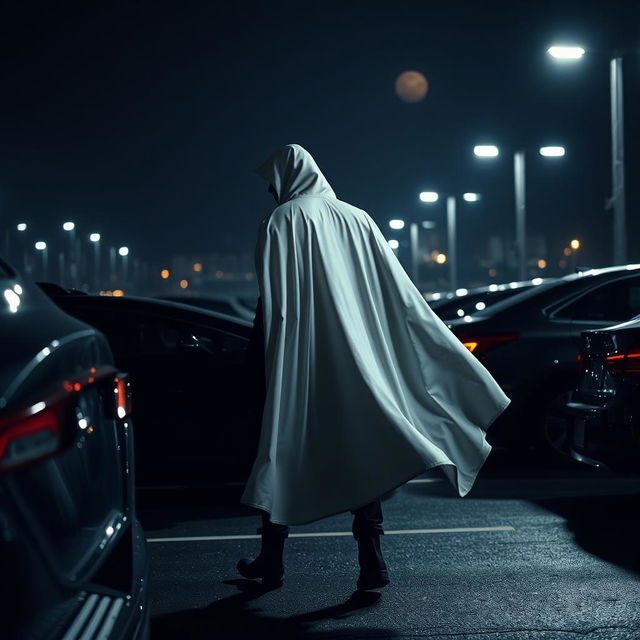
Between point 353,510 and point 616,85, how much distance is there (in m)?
16.0

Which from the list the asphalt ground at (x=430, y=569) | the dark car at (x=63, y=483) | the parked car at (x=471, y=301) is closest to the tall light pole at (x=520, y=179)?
the parked car at (x=471, y=301)

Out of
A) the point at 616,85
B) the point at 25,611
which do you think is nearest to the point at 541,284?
the point at 25,611

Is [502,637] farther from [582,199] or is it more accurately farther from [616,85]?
[582,199]

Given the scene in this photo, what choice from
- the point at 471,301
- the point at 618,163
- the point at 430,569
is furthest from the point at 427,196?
the point at 430,569

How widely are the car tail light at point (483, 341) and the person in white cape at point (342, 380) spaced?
3.67 meters

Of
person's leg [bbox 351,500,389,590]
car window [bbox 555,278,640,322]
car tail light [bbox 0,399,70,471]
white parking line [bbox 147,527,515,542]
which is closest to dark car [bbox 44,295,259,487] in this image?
white parking line [bbox 147,527,515,542]

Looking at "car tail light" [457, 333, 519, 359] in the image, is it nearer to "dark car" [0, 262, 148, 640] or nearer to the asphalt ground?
the asphalt ground

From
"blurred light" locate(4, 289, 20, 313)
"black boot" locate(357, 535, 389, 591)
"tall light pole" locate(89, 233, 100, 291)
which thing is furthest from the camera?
"tall light pole" locate(89, 233, 100, 291)

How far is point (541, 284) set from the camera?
31.9ft

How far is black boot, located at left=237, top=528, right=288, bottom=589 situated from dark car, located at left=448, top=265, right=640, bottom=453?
4.13 meters

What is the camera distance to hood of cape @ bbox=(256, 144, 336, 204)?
203 inches

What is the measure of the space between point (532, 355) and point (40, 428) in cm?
715

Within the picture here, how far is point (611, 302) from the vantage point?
938 cm

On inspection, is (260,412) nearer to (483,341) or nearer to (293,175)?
(293,175)
